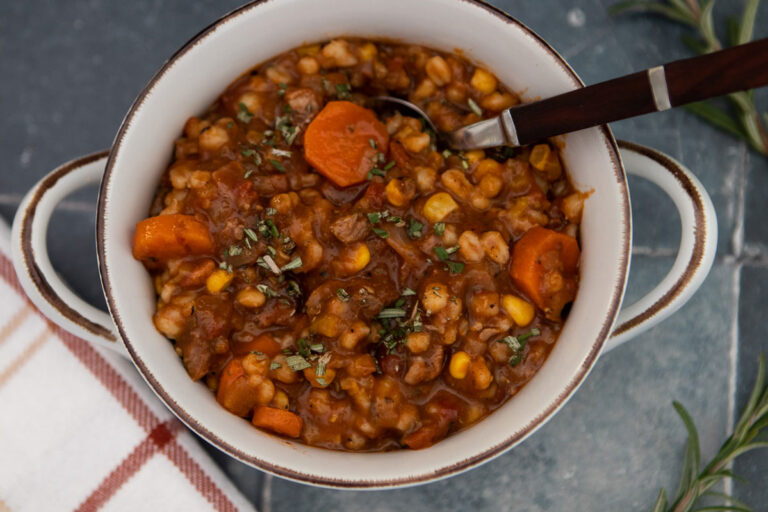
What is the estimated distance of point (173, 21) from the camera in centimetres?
296

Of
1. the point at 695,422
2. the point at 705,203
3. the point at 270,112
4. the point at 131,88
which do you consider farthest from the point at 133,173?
the point at 695,422

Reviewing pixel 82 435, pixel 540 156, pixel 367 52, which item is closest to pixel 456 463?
pixel 540 156

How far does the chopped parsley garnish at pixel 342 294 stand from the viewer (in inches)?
86.5

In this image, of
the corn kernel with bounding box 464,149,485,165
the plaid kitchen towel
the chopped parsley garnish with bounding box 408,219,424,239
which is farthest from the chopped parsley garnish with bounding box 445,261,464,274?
the plaid kitchen towel

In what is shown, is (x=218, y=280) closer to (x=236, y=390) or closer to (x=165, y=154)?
(x=236, y=390)

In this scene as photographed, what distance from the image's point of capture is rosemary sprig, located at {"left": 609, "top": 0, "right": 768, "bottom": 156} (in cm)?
280

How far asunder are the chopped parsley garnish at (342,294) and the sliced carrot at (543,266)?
0.54 meters

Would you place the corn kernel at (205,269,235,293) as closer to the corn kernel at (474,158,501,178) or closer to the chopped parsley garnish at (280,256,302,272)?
the chopped parsley garnish at (280,256,302,272)

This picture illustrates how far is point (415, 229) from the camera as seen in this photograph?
228 centimetres

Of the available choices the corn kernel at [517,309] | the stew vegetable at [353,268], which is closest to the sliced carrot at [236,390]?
the stew vegetable at [353,268]

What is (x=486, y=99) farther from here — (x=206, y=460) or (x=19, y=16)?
(x=19, y=16)

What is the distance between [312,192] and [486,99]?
2.21 feet

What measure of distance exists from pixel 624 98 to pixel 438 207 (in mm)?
643

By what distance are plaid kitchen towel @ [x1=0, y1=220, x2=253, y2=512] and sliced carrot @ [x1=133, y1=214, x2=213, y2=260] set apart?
2.53 feet
